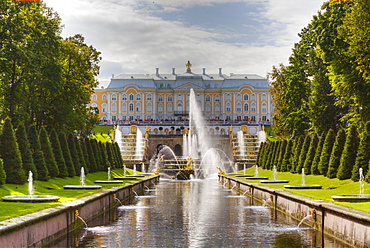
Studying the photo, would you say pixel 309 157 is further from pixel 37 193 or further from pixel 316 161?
pixel 37 193

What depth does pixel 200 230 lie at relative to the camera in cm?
1491

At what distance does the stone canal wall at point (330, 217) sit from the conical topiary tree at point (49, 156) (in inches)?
484

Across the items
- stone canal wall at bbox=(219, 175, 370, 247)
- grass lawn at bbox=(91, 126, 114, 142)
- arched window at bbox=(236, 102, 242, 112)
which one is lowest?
stone canal wall at bbox=(219, 175, 370, 247)

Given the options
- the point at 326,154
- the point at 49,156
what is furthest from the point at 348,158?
the point at 49,156

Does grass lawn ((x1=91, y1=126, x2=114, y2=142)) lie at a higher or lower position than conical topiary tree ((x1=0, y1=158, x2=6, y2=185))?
higher

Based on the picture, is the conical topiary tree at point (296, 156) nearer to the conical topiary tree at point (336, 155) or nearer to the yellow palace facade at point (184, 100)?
the conical topiary tree at point (336, 155)

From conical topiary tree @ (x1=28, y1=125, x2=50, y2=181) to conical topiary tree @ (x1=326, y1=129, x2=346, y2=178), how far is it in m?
14.0

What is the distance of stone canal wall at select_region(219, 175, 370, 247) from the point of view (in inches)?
458

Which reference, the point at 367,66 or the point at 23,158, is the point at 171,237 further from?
the point at 367,66

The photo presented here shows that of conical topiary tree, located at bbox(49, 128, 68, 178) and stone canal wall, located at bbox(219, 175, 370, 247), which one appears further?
conical topiary tree, located at bbox(49, 128, 68, 178)

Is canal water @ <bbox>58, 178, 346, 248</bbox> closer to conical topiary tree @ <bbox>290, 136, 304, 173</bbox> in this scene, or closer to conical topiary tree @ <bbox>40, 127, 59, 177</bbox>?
conical topiary tree @ <bbox>40, 127, 59, 177</bbox>

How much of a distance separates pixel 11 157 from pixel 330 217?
13935mm

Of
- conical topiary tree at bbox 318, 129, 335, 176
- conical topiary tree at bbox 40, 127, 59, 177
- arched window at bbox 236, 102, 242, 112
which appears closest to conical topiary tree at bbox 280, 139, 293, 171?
conical topiary tree at bbox 318, 129, 335, 176

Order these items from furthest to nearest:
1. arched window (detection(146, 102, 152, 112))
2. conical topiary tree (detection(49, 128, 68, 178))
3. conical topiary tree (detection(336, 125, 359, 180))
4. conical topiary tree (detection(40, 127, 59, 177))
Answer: arched window (detection(146, 102, 152, 112))
conical topiary tree (detection(49, 128, 68, 178))
conical topiary tree (detection(40, 127, 59, 177))
conical topiary tree (detection(336, 125, 359, 180))
